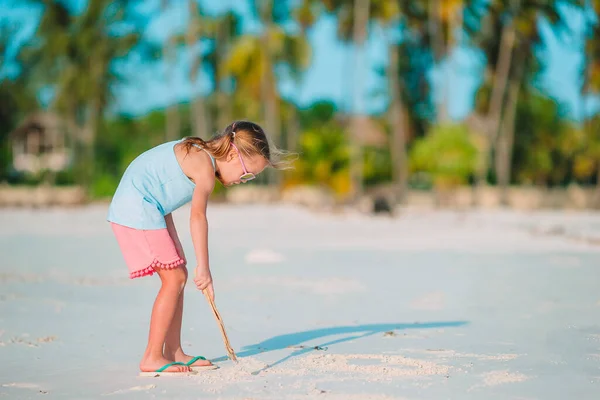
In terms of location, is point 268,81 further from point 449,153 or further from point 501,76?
point 501,76

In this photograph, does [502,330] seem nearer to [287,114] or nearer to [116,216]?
[116,216]

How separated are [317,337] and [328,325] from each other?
57 cm

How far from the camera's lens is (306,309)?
7.02 meters

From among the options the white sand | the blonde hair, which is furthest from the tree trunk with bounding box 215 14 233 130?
the blonde hair

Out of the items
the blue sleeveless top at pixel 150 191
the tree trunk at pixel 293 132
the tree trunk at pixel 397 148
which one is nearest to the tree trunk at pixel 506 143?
the tree trunk at pixel 397 148

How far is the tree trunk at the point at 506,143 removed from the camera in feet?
127

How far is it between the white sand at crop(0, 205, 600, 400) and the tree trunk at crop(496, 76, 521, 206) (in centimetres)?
2541

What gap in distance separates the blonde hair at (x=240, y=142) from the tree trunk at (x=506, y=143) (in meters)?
34.7

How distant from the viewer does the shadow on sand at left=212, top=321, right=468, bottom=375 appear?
5.10 meters

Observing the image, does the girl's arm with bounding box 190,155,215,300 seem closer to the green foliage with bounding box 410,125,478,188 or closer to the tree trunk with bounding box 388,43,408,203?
the green foliage with bounding box 410,125,478,188

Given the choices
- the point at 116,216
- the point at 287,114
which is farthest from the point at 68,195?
the point at 116,216

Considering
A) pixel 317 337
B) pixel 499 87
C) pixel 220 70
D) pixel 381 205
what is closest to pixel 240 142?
pixel 317 337

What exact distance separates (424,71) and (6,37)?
2522 centimetres

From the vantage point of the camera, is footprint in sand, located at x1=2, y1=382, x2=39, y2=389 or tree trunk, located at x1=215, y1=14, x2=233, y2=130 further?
tree trunk, located at x1=215, y1=14, x2=233, y2=130
